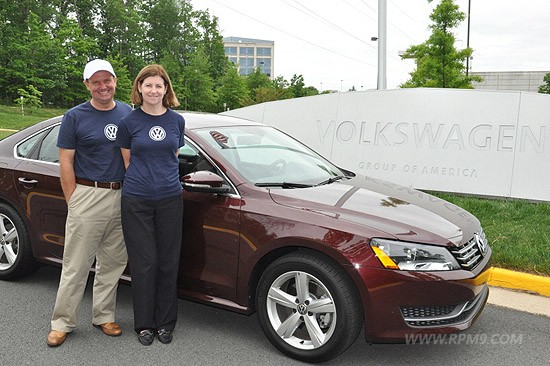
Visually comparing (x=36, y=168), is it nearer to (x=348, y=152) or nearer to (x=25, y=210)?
(x=25, y=210)


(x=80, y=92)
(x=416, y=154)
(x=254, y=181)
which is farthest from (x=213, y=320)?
(x=80, y=92)

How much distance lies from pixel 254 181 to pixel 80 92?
170 ft

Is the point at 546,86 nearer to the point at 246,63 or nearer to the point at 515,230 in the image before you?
the point at 515,230

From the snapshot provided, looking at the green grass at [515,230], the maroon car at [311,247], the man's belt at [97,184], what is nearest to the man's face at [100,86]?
the man's belt at [97,184]

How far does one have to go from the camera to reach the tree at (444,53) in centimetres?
1977

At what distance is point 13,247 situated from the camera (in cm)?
459

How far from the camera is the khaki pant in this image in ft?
11.5

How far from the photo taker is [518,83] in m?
57.8


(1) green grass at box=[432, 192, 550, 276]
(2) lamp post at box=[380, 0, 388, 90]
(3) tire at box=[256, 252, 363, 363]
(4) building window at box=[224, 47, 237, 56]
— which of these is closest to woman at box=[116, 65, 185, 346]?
(3) tire at box=[256, 252, 363, 363]

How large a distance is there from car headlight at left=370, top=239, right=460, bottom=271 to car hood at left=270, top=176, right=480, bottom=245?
Answer: 0.14ft

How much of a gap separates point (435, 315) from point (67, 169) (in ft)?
8.03

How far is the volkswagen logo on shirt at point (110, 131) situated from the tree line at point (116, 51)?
35803 millimetres

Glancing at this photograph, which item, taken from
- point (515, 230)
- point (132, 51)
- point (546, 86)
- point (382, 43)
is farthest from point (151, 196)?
point (132, 51)

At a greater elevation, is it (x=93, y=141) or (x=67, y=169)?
(x=93, y=141)
